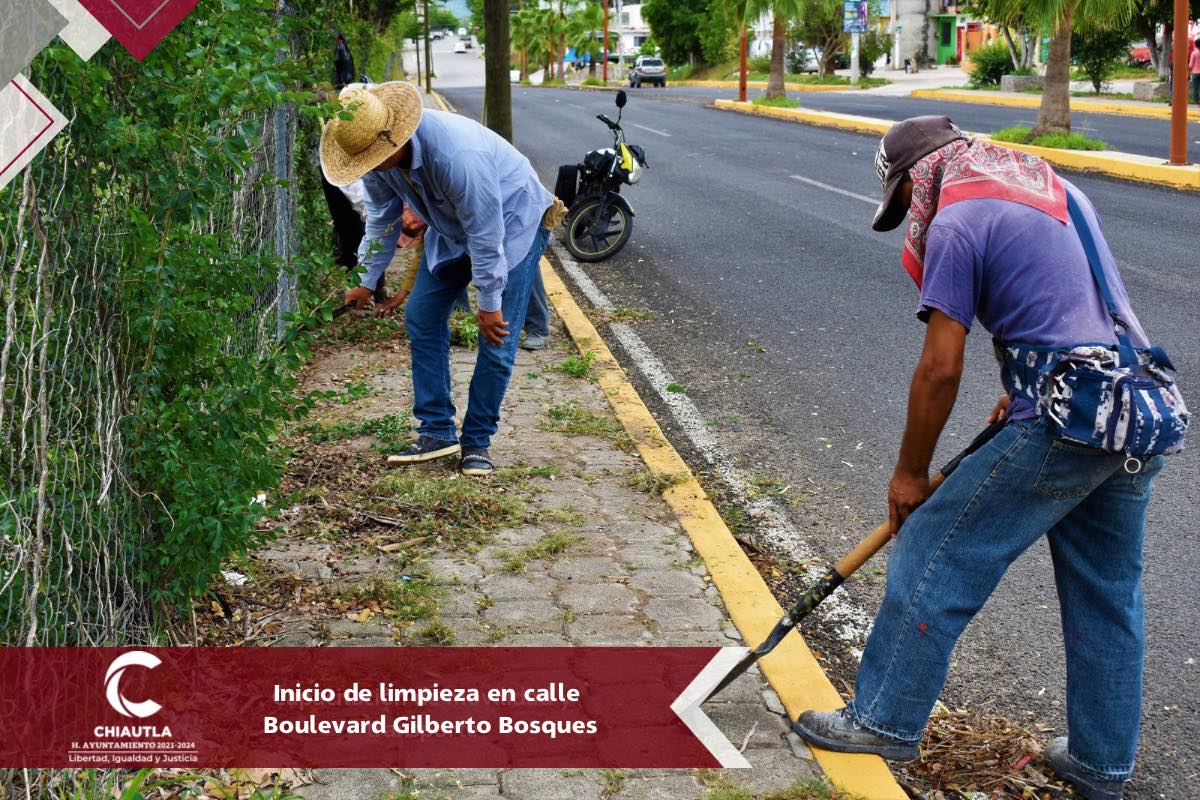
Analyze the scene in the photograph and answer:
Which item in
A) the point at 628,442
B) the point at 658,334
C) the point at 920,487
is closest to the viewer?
the point at 920,487

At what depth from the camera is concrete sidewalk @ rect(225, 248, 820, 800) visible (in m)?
3.25

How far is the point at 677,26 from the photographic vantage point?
7512cm

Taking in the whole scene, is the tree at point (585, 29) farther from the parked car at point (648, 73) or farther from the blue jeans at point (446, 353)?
the blue jeans at point (446, 353)

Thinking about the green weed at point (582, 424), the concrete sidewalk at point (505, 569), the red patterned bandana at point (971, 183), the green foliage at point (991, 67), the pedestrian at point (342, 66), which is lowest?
the concrete sidewalk at point (505, 569)

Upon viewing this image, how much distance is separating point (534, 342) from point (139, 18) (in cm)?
473

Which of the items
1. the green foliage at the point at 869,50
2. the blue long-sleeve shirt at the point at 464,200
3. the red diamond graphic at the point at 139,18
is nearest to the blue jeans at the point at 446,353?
the blue long-sleeve shirt at the point at 464,200

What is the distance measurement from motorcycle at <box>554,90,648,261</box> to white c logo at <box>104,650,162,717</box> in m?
7.83

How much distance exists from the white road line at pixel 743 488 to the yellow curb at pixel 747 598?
0.19 m

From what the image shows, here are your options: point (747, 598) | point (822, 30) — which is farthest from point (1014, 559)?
point (822, 30)

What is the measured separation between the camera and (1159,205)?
13.6 m

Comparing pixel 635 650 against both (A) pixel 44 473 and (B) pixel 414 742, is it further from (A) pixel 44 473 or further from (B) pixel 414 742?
(A) pixel 44 473

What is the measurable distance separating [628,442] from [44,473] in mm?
3364

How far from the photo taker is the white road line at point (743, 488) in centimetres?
427

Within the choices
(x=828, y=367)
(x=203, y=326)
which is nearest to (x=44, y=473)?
(x=203, y=326)
